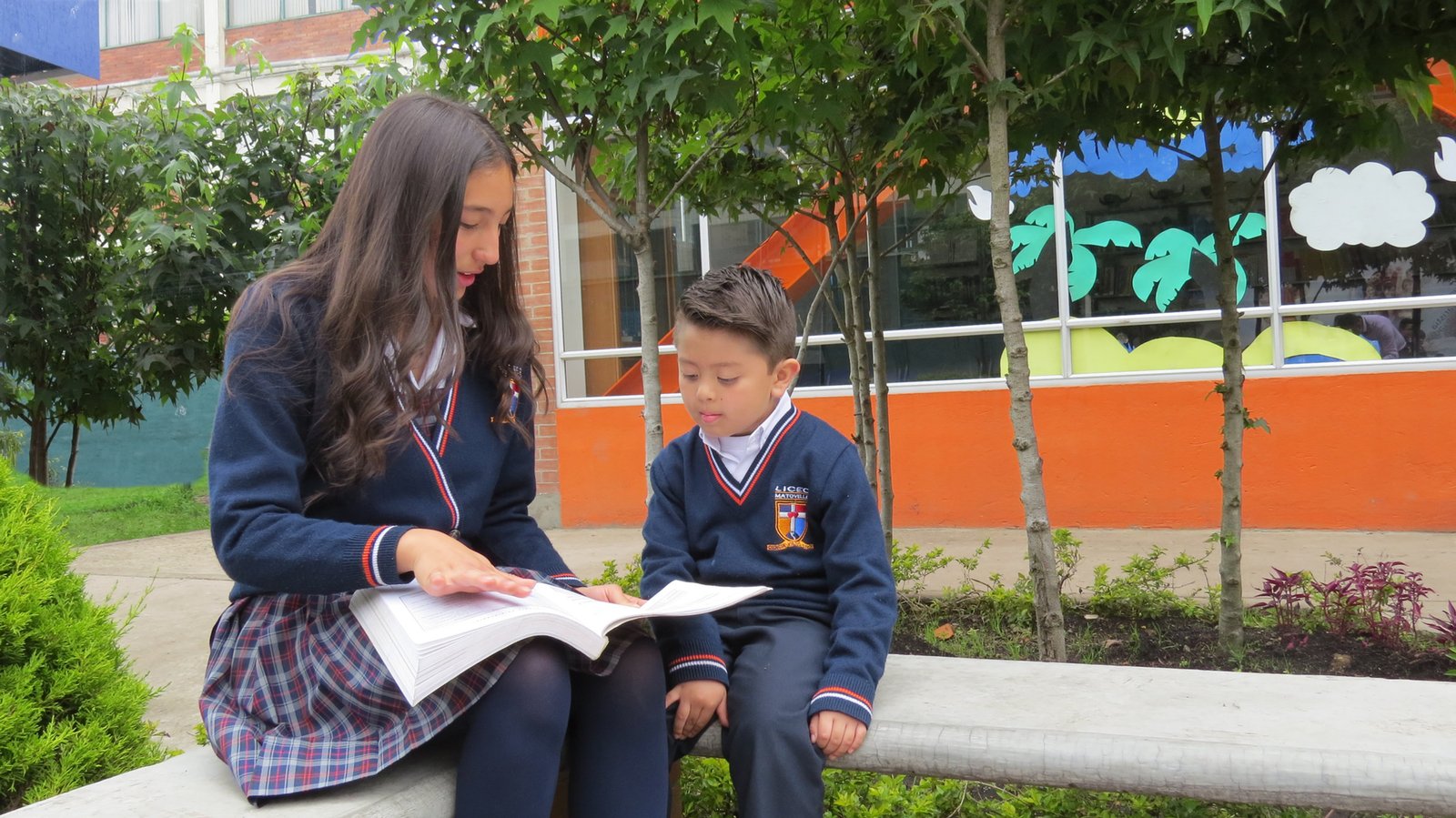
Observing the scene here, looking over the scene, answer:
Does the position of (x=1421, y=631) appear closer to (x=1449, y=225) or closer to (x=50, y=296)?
(x=1449, y=225)

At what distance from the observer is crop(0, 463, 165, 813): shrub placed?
193cm

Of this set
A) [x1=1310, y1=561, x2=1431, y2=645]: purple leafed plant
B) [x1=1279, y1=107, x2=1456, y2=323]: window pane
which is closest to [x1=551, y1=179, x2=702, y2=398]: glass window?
[x1=1279, y1=107, x2=1456, y2=323]: window pane

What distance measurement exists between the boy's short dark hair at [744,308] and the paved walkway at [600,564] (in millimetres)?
2414

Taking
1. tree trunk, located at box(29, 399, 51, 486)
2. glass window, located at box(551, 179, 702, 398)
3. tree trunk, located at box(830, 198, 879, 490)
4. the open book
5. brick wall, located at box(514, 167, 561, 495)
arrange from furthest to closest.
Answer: brick wall, located at box(514, 167, 561, 495), glass window, located at box(551, 179, 702, 398), tree trunk, located at box(29, 399, 51, 486), tree trunk, located at box(830, 198, 879, 490), the open book

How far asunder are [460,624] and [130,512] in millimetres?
9851

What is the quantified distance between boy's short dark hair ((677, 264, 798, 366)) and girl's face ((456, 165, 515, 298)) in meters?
0.38

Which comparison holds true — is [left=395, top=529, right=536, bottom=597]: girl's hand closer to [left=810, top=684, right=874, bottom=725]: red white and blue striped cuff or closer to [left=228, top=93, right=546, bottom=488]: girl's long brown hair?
[left=228, top=93, right=546, bottom=488]: girl's long brown hair

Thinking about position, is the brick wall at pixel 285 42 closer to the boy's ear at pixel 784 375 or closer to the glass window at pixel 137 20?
the glass window at pixel 137 20

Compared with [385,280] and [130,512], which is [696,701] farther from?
[130,512]

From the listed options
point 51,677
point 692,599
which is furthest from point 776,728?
point 51,677

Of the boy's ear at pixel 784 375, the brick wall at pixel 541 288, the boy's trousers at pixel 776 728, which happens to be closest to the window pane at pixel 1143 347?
the brick wall at pixel 541 288

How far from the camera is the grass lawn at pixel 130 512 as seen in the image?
8.57 meters

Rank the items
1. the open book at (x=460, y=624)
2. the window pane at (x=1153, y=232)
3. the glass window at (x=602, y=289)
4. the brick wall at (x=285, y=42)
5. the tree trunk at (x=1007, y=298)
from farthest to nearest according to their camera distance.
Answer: the brick wall at (x=285, y=42), the glass window at (x=602, y=289), the window pane at (x=1153, y=232), the tree trunk at (x=1007, y=298), the open book at (x=460, y=624)

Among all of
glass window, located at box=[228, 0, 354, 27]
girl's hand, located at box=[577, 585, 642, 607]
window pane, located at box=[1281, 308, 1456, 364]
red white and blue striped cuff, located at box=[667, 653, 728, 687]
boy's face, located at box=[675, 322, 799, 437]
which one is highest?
glass window, located at box=[228, 0, 354, 27]
